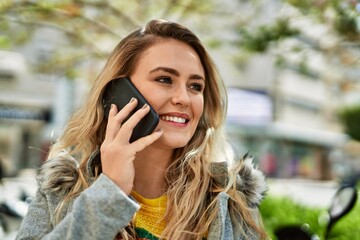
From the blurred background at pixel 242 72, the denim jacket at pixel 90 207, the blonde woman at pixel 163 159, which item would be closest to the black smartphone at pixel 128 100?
the blonde woman at pixel 163 159

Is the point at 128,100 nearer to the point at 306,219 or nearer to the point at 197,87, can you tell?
the point at 197,87

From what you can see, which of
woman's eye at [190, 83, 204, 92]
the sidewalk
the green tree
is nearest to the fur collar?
woman's eye at [190, 83, 204, 92]

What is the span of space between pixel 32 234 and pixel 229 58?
12.5 meters

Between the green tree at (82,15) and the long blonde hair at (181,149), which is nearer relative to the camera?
the long blonde hair at (181,149)

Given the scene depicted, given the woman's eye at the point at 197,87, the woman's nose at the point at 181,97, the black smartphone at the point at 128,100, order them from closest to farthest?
the black smartphone at the point at 128,100, the woman's nose at the point at 181,97, the woman's eye at the point at 197,87

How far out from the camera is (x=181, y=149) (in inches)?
95.2

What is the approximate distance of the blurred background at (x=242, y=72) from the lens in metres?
8.09

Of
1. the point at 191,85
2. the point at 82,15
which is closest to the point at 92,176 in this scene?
the point at 191,85

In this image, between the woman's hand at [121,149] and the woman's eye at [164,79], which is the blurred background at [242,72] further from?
the woman's hand at [121,149]

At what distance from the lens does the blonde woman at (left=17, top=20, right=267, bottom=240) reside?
6.97 feet

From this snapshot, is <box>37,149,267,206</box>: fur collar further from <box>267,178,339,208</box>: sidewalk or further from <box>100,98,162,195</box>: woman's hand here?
<box>267,178,339,208</box>: sidewalk

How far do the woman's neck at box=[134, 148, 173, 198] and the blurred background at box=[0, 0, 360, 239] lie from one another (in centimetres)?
40

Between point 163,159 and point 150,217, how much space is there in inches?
8.3

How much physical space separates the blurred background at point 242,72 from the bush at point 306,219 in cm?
45
